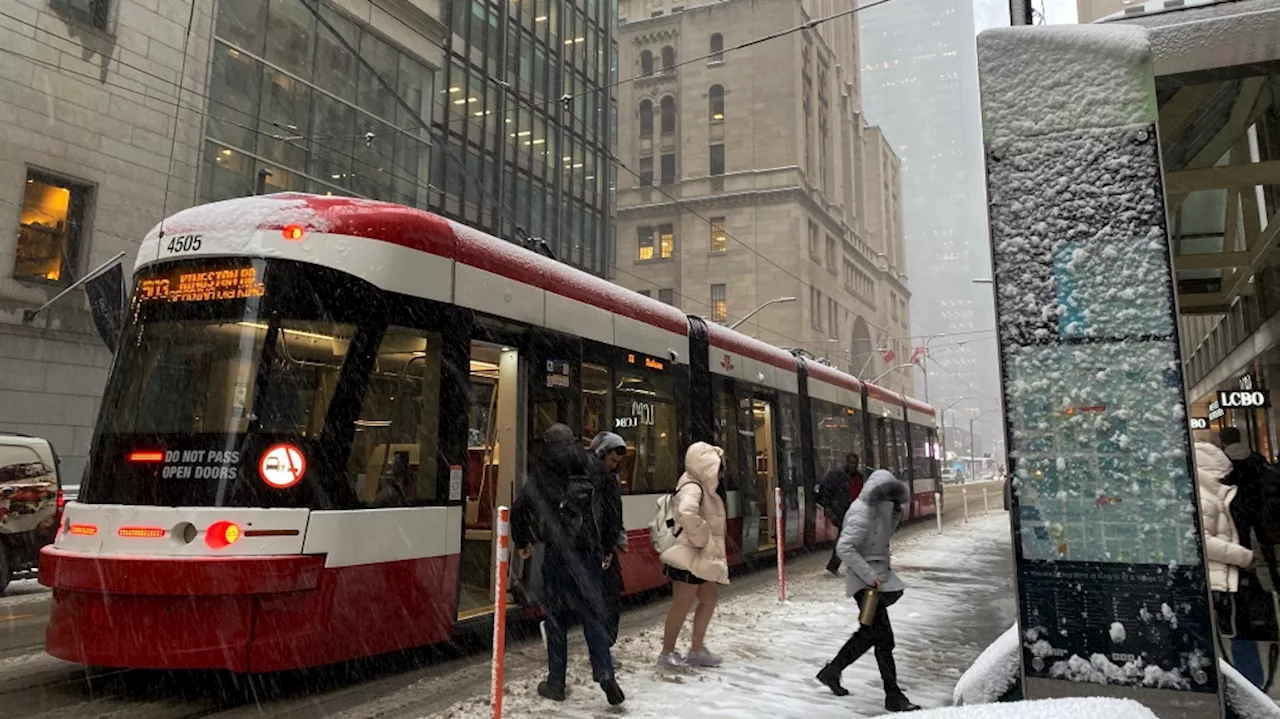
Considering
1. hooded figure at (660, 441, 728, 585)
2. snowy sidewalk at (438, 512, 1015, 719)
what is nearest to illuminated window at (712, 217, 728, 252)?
snowy sidewalk at (438, 512, 1015, 719)

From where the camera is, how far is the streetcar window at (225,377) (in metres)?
5.81

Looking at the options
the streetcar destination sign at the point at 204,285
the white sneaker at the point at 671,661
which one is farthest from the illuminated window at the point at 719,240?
the streetcar destination sign at the point at 204,285

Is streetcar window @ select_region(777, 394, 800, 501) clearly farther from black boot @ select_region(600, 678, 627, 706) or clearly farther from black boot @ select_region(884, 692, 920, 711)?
black boot @ select_region(600, 678, 627, 706)

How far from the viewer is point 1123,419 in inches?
166

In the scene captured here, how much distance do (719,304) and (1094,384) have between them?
2324 inches

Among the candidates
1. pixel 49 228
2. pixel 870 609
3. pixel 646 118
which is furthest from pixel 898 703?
pixel 646 118

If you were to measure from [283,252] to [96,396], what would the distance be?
55.7ft

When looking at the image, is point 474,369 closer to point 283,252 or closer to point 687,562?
point 283,252

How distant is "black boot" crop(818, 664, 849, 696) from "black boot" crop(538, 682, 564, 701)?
185 cm

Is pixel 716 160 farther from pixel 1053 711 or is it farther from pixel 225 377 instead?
pixel 1053 711

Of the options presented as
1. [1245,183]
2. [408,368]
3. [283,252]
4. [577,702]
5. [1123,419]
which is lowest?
[577,702]

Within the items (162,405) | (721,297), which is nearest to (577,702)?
(162,405)

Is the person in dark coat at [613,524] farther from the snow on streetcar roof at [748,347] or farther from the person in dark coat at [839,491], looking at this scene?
the person in dark coat at [839,491]

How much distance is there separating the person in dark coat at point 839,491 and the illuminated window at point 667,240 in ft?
176
